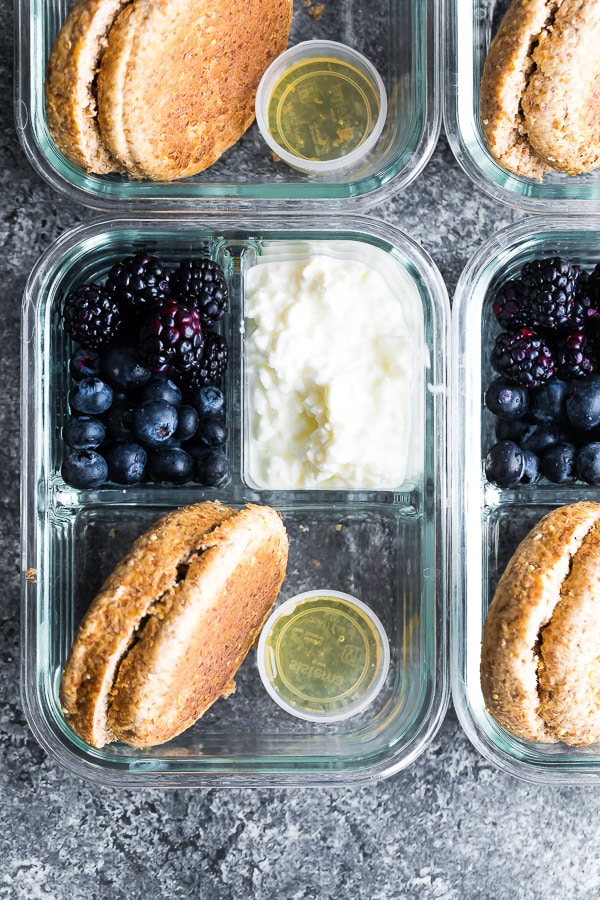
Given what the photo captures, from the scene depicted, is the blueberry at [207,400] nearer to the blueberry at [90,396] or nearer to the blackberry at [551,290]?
the blueberry at [90,396]

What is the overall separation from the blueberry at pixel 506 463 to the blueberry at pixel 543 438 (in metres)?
0.03

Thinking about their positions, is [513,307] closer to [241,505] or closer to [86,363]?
[241,505]

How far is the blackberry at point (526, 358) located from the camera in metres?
1.22

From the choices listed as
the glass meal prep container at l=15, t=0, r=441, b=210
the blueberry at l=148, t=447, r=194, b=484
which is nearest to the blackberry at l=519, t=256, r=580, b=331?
the glass meal prep container at l=15, t=0, r=441, b=210

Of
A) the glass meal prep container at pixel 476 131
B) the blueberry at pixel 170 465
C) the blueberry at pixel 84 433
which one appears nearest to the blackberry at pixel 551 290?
the glass meal prep container at pixel 476 131

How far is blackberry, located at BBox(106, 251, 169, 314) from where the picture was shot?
46.5 inches

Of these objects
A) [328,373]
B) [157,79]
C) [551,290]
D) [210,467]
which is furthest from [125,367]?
[551,290]

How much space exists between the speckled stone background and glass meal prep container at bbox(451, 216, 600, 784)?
0.21 feet

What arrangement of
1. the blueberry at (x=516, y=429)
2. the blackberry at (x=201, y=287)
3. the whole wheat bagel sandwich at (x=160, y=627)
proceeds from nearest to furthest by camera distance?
the whole wheat bagel sandwich at (x=160, y=627) → the blackberry at (x=201, y=287) → the blueberry at (x=516, y=429)

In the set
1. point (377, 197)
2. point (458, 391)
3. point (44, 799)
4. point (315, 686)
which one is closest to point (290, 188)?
point (377, 197)

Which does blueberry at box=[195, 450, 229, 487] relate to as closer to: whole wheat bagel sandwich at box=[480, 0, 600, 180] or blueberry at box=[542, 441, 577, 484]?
blueberry at box=[542, 441, 577, 484]

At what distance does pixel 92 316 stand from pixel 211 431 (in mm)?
243

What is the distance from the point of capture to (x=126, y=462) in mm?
1211

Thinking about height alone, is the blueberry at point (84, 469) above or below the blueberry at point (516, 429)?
below
